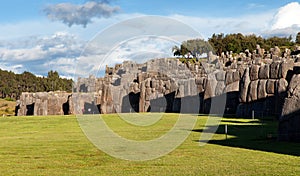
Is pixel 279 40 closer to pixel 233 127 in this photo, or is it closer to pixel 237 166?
pixel 233 127

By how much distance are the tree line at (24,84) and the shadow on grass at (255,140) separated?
13522 centimetres

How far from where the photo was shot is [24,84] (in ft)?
548

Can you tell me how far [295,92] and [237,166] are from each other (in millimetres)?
9558

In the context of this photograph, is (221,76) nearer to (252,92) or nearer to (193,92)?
(193,92)

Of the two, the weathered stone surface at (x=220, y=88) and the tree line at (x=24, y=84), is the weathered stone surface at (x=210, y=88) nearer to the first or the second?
the weathered stone surface at (x=220, y=88)

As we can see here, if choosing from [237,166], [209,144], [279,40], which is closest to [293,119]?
[209,144]

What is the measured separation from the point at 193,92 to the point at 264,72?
1480cm

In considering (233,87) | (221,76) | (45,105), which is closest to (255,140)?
(233,87)

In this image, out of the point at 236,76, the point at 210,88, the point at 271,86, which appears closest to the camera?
the point at 271,86

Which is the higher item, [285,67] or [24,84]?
[24,84]

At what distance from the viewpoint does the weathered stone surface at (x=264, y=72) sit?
43.3 meters

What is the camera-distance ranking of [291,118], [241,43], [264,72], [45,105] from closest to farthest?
[291,118] < [264,72] < [45,105] < [241,43]

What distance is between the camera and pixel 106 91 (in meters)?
68.2

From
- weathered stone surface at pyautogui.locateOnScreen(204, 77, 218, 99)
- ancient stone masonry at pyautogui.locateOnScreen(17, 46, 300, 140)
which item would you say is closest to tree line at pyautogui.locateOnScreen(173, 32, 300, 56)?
ancient stone masonry at pyautogui.locateOnScreen(17, 46, 300, 140)
